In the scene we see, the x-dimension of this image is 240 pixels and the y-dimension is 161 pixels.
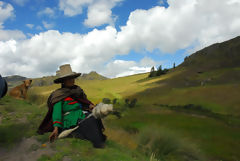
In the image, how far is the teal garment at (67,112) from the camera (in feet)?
13.9

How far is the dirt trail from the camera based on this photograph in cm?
352

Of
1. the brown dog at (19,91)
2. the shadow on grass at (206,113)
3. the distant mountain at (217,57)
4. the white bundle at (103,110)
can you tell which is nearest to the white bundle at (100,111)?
the white bundle at (103,110)

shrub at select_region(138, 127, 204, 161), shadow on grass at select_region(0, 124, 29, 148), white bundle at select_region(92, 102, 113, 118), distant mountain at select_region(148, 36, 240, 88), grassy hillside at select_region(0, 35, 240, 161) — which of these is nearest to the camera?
white bundle at select_region(92, 102, 113, 118)

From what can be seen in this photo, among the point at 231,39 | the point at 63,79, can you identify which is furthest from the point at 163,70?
the point at 63,79

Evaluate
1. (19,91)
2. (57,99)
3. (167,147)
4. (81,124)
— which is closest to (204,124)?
(167,147)

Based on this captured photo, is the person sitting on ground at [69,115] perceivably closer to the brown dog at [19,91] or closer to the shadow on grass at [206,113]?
the brown dog at [19,91]

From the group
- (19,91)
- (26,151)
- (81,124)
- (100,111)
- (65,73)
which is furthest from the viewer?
(19,91)

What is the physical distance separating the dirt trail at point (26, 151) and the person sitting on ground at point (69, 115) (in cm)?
32

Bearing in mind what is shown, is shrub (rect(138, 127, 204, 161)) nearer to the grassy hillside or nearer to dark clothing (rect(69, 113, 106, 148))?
the grassy hillside

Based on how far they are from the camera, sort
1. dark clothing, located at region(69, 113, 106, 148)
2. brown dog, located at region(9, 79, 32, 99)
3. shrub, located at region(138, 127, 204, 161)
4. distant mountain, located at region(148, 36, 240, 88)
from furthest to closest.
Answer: distant mountain, located at region(148, 36, 240, 88)
brown dog, located at region(9, 79, 32, 99)
shrub, located at region(138, 127, 204, 161)
dark clothing, located at region(69, 113, 106, 148)

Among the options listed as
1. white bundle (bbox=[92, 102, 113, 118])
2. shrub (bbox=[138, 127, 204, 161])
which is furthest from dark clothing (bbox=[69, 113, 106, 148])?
shrub (bbox=[138, 127, 204, 161])

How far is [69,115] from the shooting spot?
4.46 metres

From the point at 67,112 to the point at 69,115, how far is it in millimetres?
94

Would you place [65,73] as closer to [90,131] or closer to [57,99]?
[57,99]
